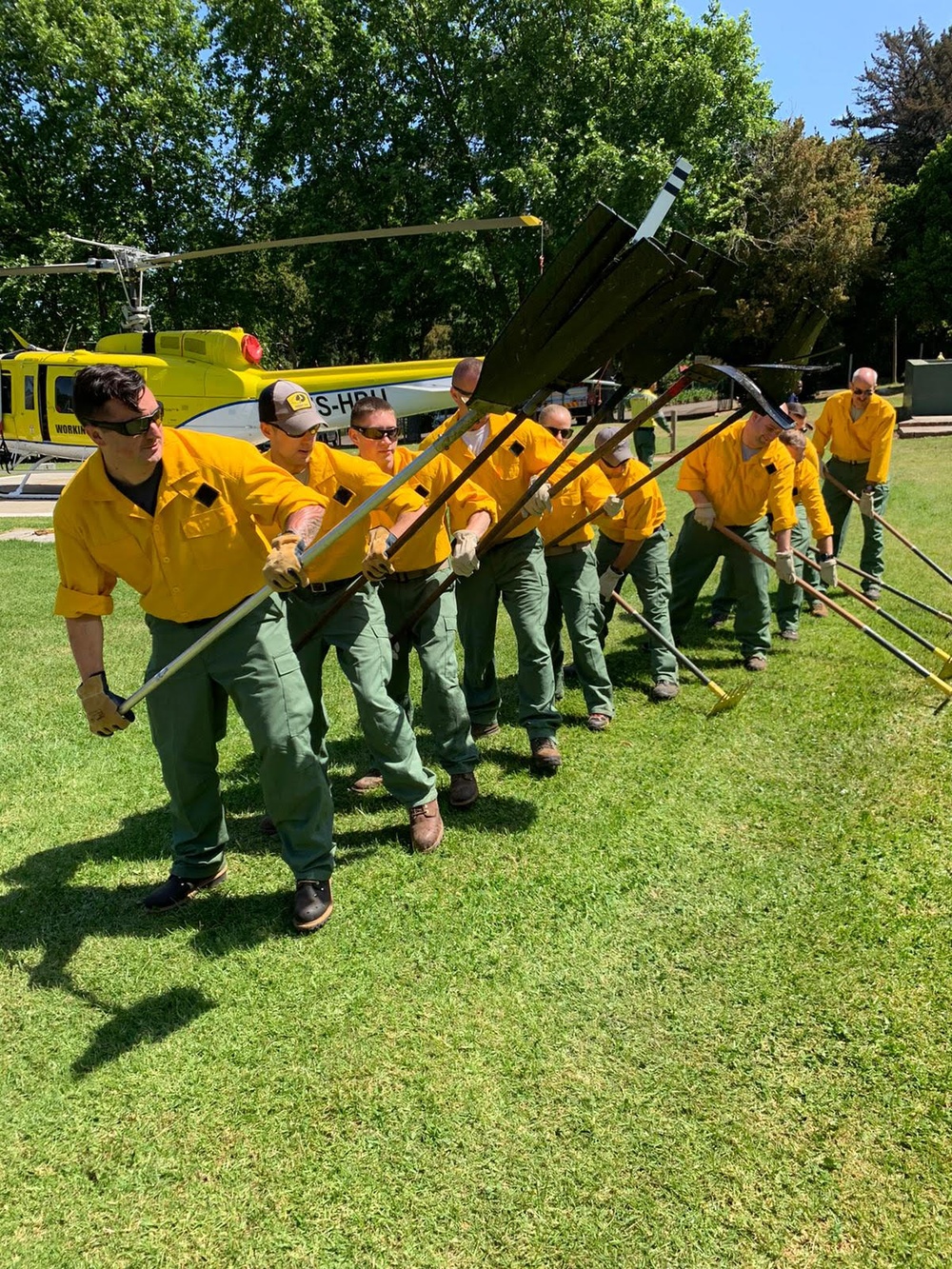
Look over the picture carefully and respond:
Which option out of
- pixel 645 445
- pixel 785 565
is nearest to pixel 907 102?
pixel 645 445

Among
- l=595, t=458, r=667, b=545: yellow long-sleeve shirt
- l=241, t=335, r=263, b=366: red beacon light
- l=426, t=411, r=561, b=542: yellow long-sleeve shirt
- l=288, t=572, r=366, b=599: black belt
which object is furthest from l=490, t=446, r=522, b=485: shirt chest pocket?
l=241, t=335, r=263, b=366: red beacon light

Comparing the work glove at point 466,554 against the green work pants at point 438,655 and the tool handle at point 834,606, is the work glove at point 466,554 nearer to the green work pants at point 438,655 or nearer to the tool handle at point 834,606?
the green work pants at point 438,655

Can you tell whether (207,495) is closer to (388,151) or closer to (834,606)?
(834,606)

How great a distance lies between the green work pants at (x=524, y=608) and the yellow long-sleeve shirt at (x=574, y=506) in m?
0.32

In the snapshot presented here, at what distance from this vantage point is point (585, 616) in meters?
5.29

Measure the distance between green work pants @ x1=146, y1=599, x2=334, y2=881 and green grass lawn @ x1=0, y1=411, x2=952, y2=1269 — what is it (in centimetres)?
40

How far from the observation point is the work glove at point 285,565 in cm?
294

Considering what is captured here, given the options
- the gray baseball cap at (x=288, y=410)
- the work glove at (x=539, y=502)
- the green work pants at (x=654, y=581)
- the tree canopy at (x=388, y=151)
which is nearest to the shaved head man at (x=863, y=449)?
the green work pants at (x=654, y=581)

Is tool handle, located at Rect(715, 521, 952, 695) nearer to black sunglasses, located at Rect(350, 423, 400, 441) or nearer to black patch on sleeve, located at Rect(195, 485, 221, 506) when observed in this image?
black sunglasses, located at Rect(350, 423, 400, 441)

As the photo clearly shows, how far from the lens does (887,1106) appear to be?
8.13 ft

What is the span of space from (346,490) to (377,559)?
0.70 metres

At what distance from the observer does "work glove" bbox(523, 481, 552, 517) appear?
428 cm

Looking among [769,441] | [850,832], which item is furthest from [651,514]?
[850,832]

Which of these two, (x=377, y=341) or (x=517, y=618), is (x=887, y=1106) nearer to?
(x=517, y=618)
